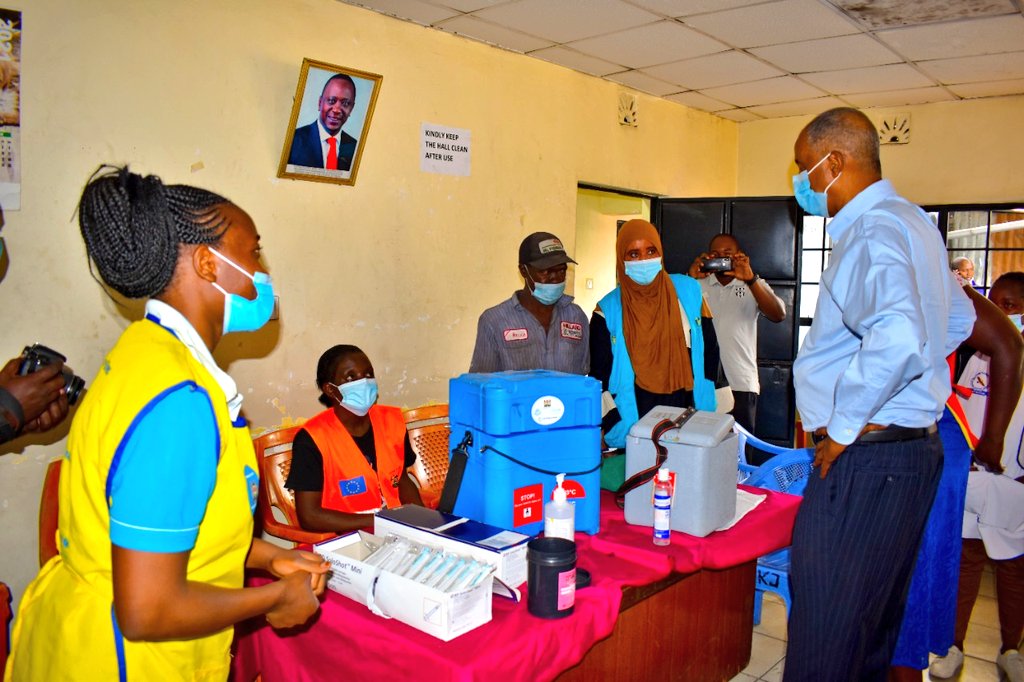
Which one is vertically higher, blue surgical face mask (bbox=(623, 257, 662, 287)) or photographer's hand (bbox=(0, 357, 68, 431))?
blue surgical face mask (bbox=(623, 257, 662, 287))

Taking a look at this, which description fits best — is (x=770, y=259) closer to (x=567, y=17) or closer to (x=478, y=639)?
(x=567, y=17)

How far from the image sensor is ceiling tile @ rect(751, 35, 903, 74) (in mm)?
4621

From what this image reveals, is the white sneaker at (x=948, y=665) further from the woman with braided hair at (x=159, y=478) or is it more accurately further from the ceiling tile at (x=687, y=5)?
the ceiling tile at (x=687, y=5)

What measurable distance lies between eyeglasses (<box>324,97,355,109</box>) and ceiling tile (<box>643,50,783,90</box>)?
232 cm

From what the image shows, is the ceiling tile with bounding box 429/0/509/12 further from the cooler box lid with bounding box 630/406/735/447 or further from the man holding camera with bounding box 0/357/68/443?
the man holding camera with bounding box 0/357/68/443

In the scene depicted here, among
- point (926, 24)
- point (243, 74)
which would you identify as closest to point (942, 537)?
point (926, 24)

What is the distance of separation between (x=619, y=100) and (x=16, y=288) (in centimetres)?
411

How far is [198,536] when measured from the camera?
1244 mm

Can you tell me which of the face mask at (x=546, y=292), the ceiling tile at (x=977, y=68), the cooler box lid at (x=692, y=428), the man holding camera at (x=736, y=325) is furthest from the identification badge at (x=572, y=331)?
the ceiling tile at (x=977, y=68)

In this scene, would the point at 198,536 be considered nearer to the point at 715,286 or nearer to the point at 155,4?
the point at 155,4

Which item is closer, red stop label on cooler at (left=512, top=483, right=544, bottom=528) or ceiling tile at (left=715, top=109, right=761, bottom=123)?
red stop label on cooler at (left=512, top=483, right=544, bottom=528)

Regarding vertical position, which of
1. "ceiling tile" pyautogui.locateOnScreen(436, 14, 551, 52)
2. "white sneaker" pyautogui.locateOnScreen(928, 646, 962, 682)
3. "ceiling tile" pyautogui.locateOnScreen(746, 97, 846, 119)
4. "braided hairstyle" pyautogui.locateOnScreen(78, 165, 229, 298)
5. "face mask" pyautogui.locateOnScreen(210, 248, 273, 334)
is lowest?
"white sneaker" pyautogui.locateOnScreen(928, 646, 962, 682)

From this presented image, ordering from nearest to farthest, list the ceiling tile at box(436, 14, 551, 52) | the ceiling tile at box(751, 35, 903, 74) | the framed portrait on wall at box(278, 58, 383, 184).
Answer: the framed portrait on wall at box(278, 58, 383, 184), the ceiling tile at box(436, 14, 551, 52), the ceiling tile at box(751, 35, 903, 74)

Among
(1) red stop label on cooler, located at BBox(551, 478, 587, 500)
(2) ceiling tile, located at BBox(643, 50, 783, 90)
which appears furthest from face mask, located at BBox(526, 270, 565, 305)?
(2) ceiling tile, located at BBox(643, 50, 783, 90)
